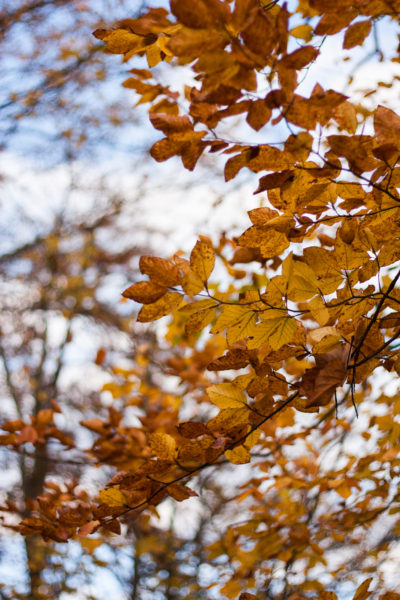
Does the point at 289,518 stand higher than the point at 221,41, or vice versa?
the point at 221,41

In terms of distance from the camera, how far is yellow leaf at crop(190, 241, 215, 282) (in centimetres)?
70

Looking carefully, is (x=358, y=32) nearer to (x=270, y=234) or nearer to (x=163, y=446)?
(x=270, y=234)

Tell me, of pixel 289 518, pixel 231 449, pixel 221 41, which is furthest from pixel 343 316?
pixel 289 518

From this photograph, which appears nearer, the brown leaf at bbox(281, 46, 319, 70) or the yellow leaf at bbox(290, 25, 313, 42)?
the brown leaf at bbox(281, 46, 319, 70)

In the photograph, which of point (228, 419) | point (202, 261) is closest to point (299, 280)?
point (202, 261)

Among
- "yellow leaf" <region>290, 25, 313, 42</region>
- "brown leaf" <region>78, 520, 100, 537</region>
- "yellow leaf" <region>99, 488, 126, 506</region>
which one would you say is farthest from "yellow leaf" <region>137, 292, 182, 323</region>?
"yellow leaf" <region>290, 25, 313, 42</region>

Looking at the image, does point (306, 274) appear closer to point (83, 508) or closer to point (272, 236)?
point (272, 236)

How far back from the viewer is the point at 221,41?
19.7 inches

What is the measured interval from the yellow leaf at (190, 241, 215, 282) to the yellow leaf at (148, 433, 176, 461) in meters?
0.31

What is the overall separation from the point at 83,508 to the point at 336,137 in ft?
3.94

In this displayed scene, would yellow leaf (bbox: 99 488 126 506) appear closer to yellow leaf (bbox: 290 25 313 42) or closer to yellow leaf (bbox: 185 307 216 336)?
yellow leaf (bbox: 185 307 216 336)

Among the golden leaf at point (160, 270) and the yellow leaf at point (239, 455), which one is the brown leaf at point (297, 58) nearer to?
the golden leaf at point (160, 270)

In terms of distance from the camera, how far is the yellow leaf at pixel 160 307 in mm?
715

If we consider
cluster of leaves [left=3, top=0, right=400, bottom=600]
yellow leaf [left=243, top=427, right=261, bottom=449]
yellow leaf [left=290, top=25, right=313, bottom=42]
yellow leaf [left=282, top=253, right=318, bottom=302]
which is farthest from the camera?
yellow leaf [left=290, top=25, right=313, bottom=42]
